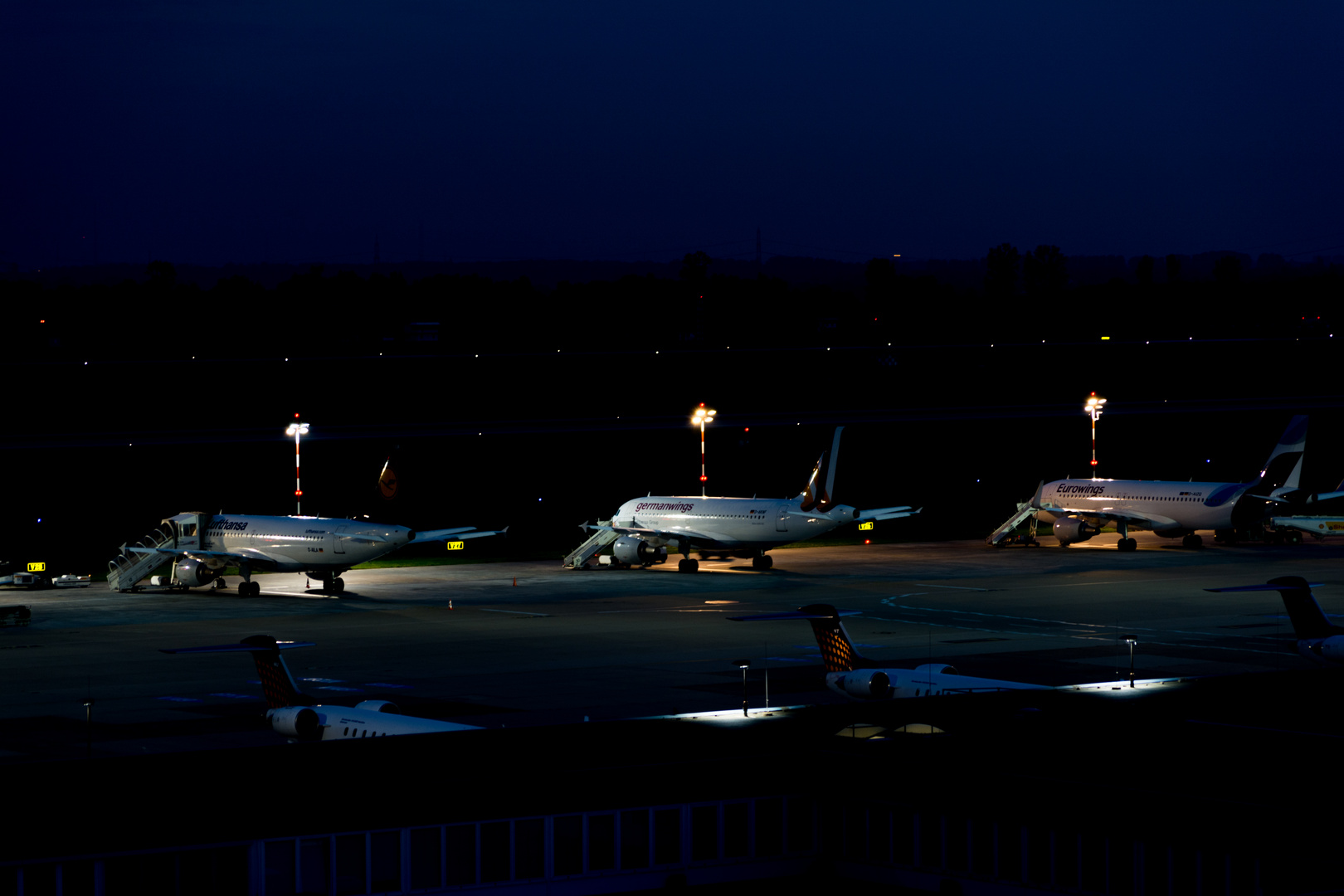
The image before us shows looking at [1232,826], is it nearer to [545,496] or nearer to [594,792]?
[594,792]

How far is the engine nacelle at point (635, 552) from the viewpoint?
8856cm

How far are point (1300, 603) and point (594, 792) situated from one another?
A: 81.0ft

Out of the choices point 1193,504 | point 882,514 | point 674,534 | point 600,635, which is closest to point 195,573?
point 674,534

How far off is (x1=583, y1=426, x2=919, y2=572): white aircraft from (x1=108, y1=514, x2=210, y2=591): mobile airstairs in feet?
68.5

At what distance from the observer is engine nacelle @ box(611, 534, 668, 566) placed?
88562mm

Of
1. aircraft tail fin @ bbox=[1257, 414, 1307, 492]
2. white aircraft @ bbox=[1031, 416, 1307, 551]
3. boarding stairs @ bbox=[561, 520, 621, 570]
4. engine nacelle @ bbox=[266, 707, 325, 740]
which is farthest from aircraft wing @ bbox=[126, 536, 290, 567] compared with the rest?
aircraft tail fin @ bbox=[1257, 414, 1307, 492]

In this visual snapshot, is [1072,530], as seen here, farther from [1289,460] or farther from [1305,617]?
[1305,617]

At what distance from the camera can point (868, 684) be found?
1612 inches

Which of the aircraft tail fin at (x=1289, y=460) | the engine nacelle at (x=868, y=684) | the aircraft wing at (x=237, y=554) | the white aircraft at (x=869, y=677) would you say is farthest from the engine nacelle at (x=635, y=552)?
the engine nacelle at (x=868, y=684)

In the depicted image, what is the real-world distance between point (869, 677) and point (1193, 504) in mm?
59869

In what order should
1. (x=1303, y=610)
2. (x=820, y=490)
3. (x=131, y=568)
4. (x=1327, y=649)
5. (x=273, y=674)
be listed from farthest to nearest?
(x=820, y=490), (x=131, y=568), (x=1303, y=610), (x=1327, y=649), (x=273, y=674)

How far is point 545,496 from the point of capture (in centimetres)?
12712

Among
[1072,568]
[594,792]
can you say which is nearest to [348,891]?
[594,792]

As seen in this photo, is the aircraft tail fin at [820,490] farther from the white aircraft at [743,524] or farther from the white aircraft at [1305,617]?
the white aircraft at [1305,617]
